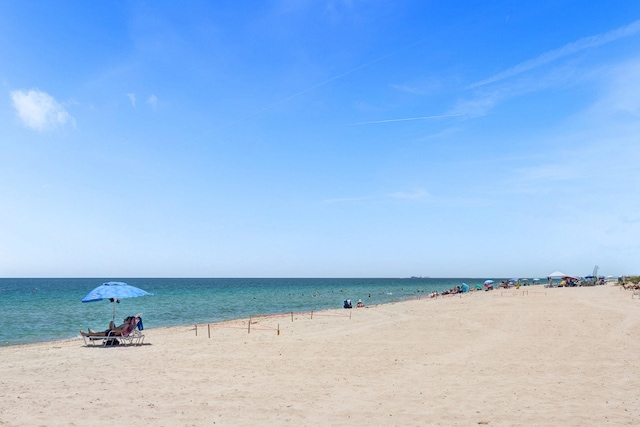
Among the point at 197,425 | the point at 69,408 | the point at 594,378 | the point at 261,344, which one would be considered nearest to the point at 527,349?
the point at 594,378

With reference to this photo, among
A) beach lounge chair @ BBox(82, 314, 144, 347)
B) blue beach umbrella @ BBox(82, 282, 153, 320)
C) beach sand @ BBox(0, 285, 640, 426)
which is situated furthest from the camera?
beach lounge chair @ BBox(82, 314, 144, 347)

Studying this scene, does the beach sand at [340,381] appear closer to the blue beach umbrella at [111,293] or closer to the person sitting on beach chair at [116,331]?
the person sitting on beach chair at [116,331]

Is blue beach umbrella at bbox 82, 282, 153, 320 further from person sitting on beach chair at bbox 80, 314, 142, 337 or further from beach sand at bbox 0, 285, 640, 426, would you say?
beach sand at bbox 0, 285, 640, 426

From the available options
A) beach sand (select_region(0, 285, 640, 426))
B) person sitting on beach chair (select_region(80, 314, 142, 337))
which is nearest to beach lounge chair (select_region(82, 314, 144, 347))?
person sitting on beach chair (select_region(80, 314, 142, 337))

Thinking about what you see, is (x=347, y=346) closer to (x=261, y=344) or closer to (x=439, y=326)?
(x=261, y=344)

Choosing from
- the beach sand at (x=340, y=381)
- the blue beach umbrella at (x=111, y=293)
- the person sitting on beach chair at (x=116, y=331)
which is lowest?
the beach sand at (x=340, y=381)

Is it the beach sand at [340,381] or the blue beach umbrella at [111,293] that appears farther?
the blue beach umbrella at [111,293]

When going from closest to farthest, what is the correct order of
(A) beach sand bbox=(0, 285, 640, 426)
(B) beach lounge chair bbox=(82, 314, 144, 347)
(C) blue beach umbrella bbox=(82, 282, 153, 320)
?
1. (A) beach sand bbox=(0, 285, 640, 426)
2. (C) blue beach umbrella bbox=(82, 282, 153, 320)
3. (B) beach lounge chair bbox=(82, 314, 144, 347)

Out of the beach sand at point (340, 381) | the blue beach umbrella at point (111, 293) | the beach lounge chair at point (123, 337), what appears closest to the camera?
the beach sand at point (340, 381)

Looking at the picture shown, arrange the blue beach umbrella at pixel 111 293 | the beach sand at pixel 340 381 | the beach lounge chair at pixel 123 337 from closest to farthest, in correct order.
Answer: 1. the beach sand at pixel 340 381
2. the blue beach umbrella at pixel 111 293
3. the beach lounge chair at pixel 123 337

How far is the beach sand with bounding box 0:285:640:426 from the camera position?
9070mm

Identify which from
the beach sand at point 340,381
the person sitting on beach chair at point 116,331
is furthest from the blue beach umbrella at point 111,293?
the beach sand at point 340,381

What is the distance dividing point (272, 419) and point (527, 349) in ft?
37.5

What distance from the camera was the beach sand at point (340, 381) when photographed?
9.07m
